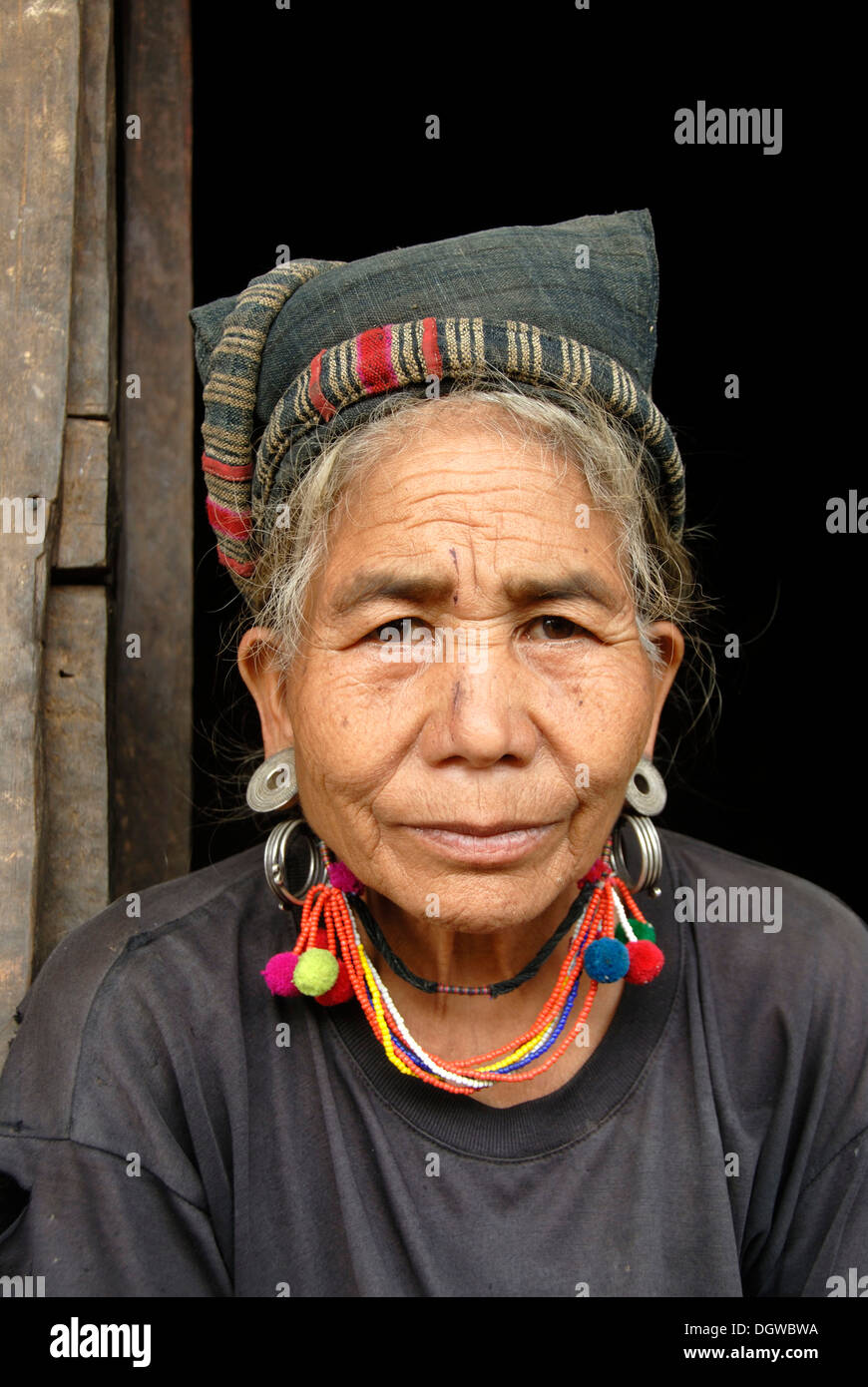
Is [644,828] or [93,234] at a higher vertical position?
[93,234]

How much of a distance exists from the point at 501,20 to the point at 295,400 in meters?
2.42

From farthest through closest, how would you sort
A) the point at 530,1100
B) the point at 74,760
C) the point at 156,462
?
the point at 156,462
the point at 74,760
the point at 530,1100

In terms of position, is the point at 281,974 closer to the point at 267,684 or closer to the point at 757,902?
the point at 267,684

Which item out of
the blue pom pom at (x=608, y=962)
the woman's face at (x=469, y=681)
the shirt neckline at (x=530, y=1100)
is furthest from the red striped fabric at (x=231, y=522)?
the blue pom pom at (x=608, y=962)

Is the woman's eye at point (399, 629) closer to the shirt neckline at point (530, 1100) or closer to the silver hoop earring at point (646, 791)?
the silver hoop earring at point (646, 791)

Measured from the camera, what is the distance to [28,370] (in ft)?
6.61

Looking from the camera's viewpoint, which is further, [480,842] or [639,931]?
[639,931]

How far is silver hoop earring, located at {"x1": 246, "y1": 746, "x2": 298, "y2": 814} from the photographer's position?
1915mm

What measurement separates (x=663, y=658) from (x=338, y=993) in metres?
0.85

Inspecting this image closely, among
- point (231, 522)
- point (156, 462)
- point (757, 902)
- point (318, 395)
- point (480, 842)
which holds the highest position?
point (156, 462)

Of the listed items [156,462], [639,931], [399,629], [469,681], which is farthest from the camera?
[156,462]

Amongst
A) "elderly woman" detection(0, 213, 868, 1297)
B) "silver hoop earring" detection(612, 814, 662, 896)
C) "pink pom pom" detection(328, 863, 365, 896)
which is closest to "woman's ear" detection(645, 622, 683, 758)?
"elderly woman" detection(0, 213, 868, 1297)

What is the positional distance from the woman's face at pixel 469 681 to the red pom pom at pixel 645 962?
0.21 metres

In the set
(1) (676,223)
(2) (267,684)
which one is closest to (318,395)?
(2) (267,684)
